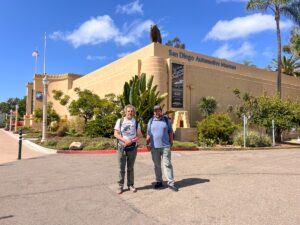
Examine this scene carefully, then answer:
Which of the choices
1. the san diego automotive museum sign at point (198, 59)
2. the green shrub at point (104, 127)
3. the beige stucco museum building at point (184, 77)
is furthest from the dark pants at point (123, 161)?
the san diego automotive museum sign at point (198, 59)

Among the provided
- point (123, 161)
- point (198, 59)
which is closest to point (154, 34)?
point (198, 59)

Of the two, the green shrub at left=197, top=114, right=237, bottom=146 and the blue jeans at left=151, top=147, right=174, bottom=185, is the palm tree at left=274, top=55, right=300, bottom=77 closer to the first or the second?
the green shrub at left=197, top=114, right=237, bottom=146

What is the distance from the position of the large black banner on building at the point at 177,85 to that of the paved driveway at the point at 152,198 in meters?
14.3

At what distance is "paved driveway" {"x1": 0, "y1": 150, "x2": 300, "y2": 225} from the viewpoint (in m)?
4.66

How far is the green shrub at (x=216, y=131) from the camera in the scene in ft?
60.7

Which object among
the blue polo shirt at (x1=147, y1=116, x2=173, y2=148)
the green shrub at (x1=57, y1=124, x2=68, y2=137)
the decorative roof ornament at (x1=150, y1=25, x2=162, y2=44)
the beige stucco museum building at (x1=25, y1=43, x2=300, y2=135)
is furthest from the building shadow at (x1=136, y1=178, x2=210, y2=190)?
the green shrub at (x1=57, y1=124, x2=68, y2=137)

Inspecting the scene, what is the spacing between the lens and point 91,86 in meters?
34.2

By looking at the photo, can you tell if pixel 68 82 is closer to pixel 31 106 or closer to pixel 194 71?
pixel 31 106

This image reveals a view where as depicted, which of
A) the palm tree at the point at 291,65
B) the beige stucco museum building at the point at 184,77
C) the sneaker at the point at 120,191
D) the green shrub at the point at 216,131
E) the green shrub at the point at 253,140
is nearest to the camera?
the sneaker at the point at 120,191

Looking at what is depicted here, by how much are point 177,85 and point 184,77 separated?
106 cm

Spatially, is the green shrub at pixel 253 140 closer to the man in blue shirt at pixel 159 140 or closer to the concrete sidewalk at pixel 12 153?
the concrete sidewalk at pixel 12 153

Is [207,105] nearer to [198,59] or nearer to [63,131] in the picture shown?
[198,59]

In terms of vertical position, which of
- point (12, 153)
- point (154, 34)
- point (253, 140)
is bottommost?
point (12, 153)

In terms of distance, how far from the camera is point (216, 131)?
18.6m
